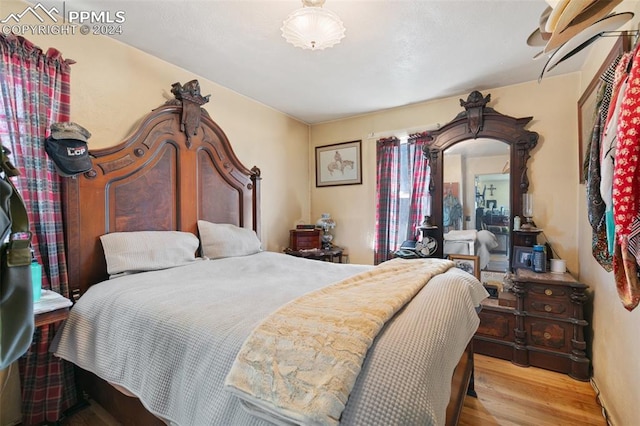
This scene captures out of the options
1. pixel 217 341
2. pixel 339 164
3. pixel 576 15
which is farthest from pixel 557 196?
pixel 217 341

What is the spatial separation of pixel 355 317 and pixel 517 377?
2.09m

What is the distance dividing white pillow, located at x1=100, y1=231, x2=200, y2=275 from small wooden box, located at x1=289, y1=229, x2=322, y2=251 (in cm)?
148

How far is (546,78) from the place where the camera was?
2.72 m

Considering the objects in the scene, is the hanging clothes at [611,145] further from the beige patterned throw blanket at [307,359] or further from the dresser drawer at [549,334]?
the dresser drawer at [549,334]

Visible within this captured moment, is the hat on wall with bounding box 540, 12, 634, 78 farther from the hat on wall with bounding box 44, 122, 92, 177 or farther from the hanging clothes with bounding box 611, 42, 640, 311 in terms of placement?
the hat on wall with bounding box 44, 122, 92, 177

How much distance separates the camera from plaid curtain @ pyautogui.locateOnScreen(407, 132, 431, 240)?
334 cm

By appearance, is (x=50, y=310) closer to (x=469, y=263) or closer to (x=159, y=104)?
(x=159, y=104)

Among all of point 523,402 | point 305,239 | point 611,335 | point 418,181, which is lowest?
point 523,402

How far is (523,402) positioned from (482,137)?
236cm

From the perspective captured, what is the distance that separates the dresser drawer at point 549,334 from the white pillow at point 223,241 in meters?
2.48

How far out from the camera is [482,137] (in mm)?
2996

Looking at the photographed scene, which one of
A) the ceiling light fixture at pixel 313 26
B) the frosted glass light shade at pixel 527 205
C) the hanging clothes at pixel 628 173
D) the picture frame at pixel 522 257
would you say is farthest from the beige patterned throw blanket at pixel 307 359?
the frosted glass light shade at pixel 527 205

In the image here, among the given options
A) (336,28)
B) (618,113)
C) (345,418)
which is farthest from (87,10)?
(618,113)

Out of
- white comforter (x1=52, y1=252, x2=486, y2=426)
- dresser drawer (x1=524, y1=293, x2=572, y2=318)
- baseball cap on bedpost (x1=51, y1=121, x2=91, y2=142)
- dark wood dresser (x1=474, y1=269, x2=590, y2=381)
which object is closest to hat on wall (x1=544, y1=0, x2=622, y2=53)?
white comforter (x1=52, y1=252, x2=486, y2=426)
